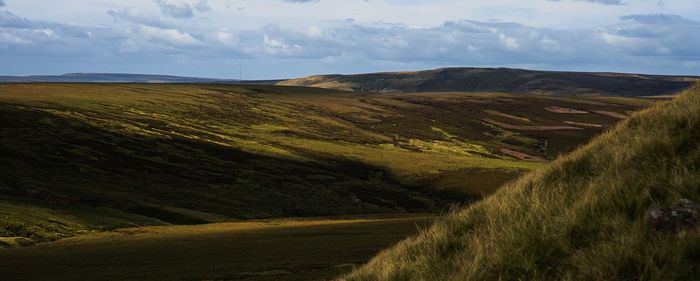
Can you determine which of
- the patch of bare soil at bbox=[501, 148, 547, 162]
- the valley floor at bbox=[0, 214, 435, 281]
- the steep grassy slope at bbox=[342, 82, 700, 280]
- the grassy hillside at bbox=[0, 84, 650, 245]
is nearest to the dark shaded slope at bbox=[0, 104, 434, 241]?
the grassy hillside at bbox=[0, 84, 650, 245]

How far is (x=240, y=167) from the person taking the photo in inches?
3866

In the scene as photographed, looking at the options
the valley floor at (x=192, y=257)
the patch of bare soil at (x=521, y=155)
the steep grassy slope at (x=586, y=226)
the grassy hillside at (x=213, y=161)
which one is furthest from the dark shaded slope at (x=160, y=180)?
the steep grassy slope at (x=586, y=226)

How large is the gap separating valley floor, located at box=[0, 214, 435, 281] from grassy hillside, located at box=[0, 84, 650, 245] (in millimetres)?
9360

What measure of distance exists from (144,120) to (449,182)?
231 ft

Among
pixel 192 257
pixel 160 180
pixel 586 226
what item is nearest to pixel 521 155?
pixel 160 180

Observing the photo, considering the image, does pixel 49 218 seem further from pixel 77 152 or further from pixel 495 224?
pixel 495 224

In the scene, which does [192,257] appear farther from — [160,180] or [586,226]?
[160,180]

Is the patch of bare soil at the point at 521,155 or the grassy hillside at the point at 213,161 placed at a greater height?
the grassy hillside at the point at 213,161

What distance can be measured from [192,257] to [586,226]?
28.7 metres

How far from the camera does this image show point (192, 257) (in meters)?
33.7

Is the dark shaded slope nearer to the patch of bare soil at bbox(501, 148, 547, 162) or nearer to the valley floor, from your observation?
the valley floor

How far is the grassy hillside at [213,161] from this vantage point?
66312mm

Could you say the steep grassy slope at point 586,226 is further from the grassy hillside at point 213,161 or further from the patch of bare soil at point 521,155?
the patch of bare soil at point 521,155

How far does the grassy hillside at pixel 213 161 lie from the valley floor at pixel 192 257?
936cm
